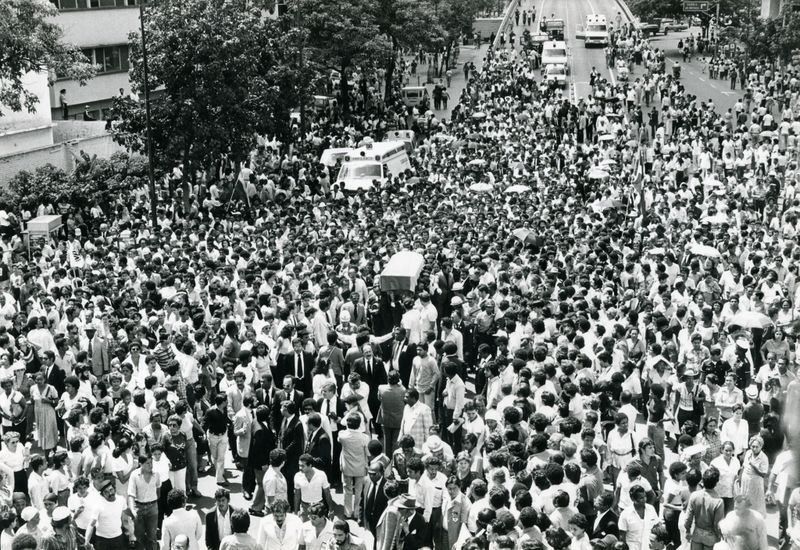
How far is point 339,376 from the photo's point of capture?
14.3 meters

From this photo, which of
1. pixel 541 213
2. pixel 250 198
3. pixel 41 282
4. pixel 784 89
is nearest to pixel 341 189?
pixel 250 198

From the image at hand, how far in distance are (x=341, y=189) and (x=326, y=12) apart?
1792 cm

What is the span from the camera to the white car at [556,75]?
170ft

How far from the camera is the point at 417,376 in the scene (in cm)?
1364

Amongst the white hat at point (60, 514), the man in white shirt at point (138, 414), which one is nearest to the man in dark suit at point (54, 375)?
the man in white shirt at point (138, 414)

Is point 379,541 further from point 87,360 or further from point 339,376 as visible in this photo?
point 87,360

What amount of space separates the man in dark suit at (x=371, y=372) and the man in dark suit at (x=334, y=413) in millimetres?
744

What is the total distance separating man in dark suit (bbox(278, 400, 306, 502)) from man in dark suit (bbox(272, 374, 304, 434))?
0.37 metres

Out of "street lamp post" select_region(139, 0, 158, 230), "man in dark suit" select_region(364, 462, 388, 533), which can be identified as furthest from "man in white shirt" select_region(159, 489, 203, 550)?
"street lamp post" select_region(139, 0, 158, 230)

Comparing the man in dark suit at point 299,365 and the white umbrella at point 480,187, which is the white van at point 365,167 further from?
the man in dark suit at point 299,365

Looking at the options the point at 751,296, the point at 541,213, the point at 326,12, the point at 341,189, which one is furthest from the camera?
the point at 326,12

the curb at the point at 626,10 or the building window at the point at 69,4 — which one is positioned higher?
the building window at the point at 69,4

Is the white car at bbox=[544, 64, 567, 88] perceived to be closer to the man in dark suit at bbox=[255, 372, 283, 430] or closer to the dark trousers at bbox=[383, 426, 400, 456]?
the man in dark suit at bbox=[255, 372, 283, 430]

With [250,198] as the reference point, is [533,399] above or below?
above
